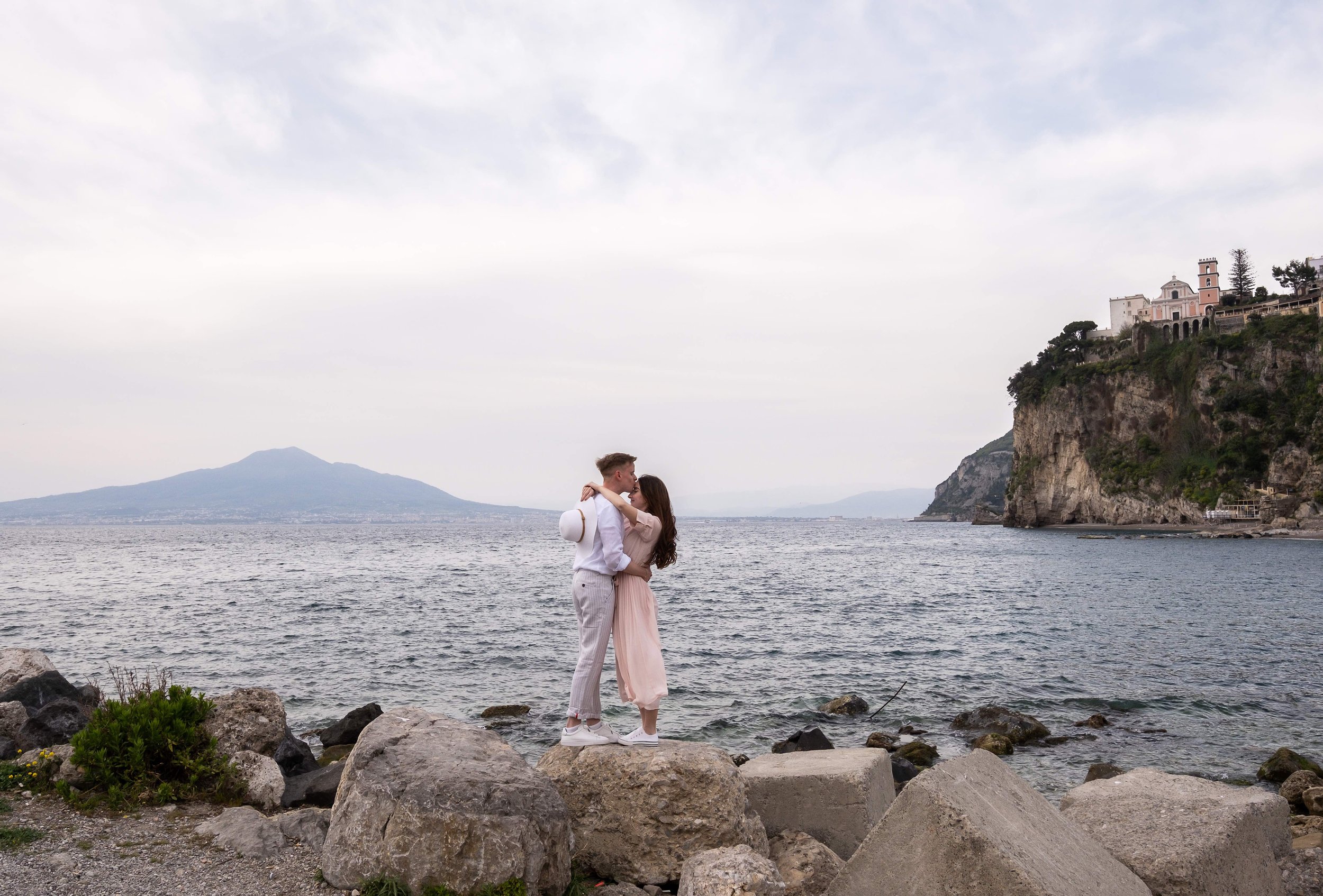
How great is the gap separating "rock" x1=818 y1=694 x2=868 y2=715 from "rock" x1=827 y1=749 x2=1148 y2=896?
12309 millimetres

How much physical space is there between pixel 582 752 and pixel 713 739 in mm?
9149

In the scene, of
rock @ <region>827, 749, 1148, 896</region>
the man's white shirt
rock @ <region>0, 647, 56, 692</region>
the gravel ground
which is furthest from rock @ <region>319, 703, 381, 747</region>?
rock @ <region>827, 749, 1148, 896</region>

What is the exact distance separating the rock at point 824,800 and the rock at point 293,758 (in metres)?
6.07

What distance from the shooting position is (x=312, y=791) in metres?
9.56

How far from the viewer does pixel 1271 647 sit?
88.0 feet

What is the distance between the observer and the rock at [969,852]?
5.38 m

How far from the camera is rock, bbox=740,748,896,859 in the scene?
26.2 ft

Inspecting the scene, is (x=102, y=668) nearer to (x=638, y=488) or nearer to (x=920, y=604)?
(x=638, y=488)

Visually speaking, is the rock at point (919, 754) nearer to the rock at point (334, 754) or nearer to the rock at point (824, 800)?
the rock at point (824, 800)

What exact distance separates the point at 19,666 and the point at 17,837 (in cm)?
1050

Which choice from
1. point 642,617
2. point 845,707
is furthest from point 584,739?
point 845,707

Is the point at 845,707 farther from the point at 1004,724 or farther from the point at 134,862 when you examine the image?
the point at 134,862

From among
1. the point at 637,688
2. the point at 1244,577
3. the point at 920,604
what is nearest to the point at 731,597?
the point at 920,604

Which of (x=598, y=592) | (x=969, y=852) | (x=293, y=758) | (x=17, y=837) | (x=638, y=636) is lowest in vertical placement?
(x=293, y=758)
